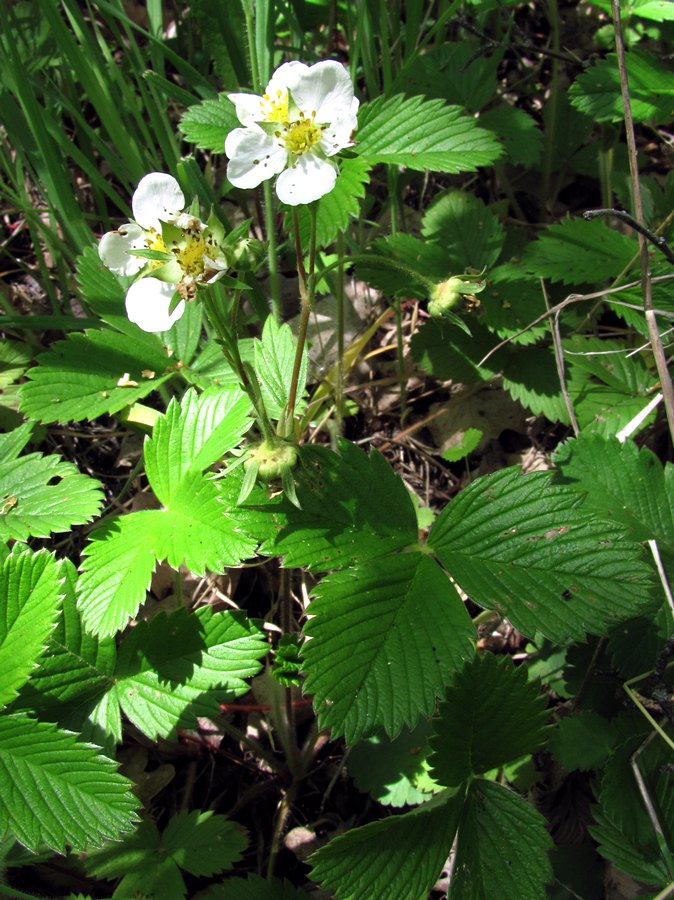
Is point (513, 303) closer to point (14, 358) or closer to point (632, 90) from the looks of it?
point (632, 90)

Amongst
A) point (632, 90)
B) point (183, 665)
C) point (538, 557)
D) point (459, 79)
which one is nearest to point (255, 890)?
point (183, 665)

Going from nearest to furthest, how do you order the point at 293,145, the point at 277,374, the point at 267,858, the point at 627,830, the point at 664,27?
1. the point at 293,145
2. the point at 627,830
3. the point at 277,374
4. the point at 267,858
5. the point at 664,27

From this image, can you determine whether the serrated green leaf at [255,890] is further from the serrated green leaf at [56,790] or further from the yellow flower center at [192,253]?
the yellow flower center at [192,253]

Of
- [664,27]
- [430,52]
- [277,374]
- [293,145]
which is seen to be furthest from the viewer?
[430,52]

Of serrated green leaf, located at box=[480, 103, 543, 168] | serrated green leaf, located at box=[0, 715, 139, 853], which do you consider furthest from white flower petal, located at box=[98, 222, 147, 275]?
serrated green leaf, located at box=[480, 103, 543, 168]

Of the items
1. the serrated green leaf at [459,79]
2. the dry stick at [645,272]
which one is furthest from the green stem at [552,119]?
the dry stick at [645,272]

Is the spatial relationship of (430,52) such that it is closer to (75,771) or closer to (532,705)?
(532,705)

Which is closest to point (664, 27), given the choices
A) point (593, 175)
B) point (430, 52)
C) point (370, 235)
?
point (593, 175)
